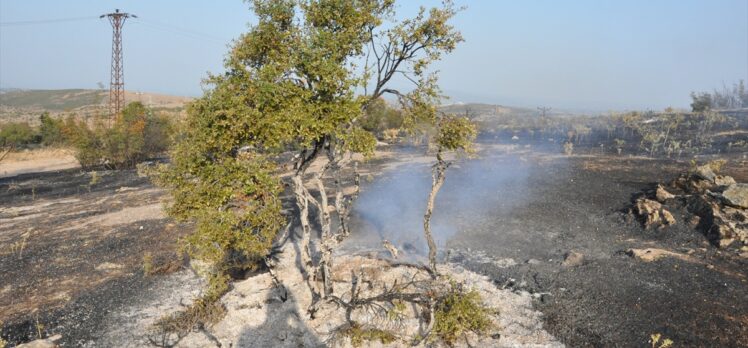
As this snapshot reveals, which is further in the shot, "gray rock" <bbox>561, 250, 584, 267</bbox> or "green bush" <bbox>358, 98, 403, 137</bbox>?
"green bush" <bbox>358, 98, 403, 137</bbox>

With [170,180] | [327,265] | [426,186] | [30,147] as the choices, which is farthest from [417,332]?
[30,147]

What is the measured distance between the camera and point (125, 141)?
143 feet

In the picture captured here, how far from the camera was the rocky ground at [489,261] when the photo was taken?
1259cm

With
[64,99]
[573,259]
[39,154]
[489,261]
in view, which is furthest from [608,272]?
[64,99]

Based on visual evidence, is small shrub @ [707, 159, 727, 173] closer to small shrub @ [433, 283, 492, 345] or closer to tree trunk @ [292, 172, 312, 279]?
small shrub @ [433, 283, 492, 345]

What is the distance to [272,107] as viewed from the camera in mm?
10680

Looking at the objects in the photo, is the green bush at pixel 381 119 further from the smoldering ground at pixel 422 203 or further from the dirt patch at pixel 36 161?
the dirt patch at pixel 36 161

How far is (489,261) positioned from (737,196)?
12.0 metres

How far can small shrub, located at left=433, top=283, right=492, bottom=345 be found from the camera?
1166cm

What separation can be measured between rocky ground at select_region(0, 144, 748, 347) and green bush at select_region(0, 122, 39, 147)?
26.4 meters

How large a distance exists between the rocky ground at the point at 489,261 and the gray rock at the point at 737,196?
1.84m

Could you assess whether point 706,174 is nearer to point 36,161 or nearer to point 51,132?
point 36,161

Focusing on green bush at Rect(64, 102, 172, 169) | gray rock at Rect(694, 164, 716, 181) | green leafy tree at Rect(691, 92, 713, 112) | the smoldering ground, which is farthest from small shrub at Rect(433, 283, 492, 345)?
green leafy tree at Rect(691, 92, 713, 112)

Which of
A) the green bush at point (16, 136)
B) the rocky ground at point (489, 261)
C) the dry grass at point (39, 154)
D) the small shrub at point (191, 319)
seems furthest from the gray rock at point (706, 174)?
the green bush at point (16, 136)
